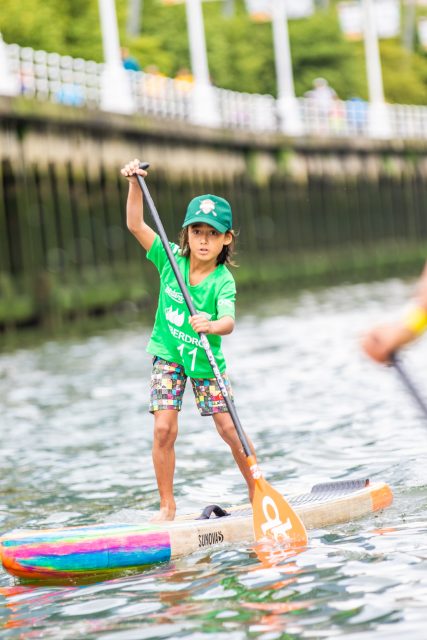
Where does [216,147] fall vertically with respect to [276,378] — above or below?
above

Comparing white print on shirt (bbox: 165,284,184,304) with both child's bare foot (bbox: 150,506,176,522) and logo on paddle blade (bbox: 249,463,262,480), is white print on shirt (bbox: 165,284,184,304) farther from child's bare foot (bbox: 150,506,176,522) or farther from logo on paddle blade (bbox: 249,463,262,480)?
child's bare foot (bbox: 150,506,176,522)

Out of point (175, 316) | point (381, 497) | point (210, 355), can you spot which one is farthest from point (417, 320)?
point (381, 497)

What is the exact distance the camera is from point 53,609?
6.47 m

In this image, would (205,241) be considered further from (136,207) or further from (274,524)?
(274,524)

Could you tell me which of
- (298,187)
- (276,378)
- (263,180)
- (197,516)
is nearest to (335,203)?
(298,187)

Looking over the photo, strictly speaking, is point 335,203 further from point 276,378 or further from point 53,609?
point 53,609

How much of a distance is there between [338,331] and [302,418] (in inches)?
328

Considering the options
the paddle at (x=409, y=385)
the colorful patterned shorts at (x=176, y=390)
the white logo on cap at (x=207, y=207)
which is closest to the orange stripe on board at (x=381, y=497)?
the colorful patterned shorts at (x=176, y=390)

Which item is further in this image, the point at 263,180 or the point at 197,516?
the point at 263,180

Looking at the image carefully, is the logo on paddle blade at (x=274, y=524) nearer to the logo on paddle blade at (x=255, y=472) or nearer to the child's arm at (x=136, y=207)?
the logo on paddle blade at (x=255, y=472)

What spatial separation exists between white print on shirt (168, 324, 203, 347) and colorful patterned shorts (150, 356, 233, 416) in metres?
0.13

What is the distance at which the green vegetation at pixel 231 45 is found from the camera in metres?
40.8

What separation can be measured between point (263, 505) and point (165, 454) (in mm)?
532

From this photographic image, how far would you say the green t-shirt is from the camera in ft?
25.7
